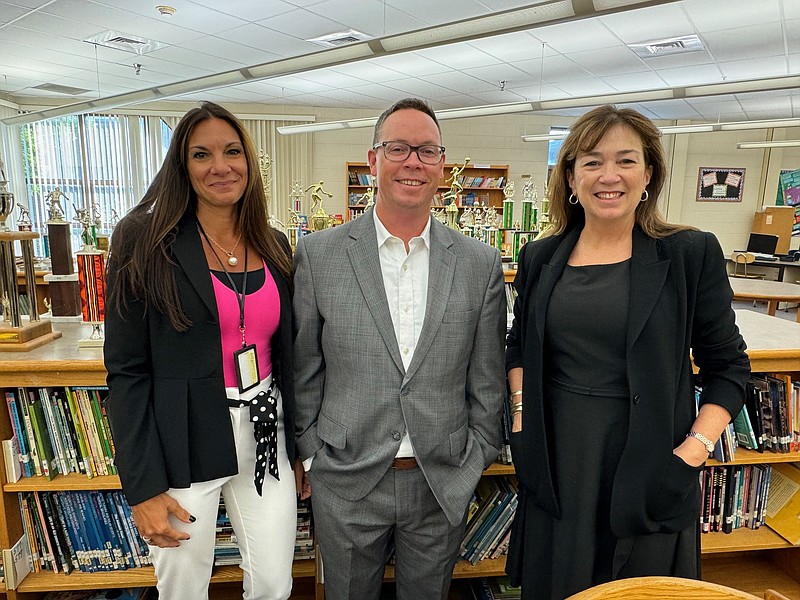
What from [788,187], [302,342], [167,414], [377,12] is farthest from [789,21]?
[788,187]

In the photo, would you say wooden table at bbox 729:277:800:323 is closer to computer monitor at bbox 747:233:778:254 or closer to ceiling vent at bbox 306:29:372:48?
computer monitor at bbox 747:233:778:254

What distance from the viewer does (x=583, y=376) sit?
1345 mm

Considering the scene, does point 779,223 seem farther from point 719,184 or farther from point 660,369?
point 660,369

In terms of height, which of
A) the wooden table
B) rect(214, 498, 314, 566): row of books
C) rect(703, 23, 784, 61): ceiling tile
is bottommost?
rect(214, 498, 314, 566): row of books

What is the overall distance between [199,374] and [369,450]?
1.58 feet

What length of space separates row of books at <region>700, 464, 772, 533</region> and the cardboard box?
10.2 m

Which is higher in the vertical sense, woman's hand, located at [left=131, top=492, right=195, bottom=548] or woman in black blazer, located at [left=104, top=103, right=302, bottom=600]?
woman in black blazer, located at [left=104, top=103, right=302, bottom=600]

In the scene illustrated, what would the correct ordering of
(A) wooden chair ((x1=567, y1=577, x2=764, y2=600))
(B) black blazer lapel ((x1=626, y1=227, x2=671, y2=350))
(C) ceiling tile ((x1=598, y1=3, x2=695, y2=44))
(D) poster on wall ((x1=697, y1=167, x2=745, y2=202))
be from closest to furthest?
(A) wooden chair ((x1=567, y1=577, x2=764, y2=600))
(B) black blazer lapel ((x1=626, y1=227, x2=671, y2=350))
(C) ceiling tile ((x1=598, y1=3, x2=695, y2=44))
(D) poster on wall ((x1=697, y1=167, x2=745, y2=202))

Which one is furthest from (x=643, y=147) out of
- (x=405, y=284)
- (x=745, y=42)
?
(x=745, y=42)

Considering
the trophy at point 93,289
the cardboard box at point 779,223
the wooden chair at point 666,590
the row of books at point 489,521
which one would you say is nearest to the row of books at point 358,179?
the cardboard box at point 779,223

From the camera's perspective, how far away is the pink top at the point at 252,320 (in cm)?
139

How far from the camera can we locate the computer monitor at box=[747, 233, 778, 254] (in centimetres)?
966

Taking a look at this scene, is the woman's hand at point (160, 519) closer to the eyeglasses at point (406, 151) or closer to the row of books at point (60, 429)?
the row of books at point (60, 429)

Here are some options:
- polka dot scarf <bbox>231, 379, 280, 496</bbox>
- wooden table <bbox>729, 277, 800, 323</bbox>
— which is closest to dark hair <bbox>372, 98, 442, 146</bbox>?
polka dot scarf <bbox>231, 379, 280, 496</bbox>
